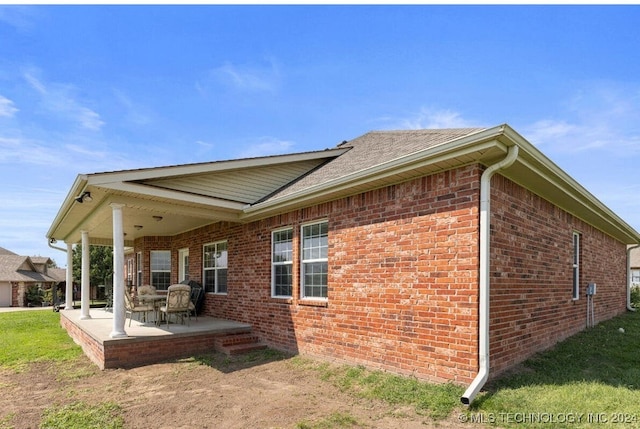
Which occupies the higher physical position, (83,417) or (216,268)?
(216,268)

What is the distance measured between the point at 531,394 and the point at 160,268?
13.4 m

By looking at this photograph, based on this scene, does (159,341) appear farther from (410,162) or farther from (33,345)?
(410,162)

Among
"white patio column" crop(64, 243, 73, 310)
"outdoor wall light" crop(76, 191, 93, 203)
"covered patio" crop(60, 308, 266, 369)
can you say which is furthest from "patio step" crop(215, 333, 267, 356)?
"white patio column" crop(64, 243, 73, 310)

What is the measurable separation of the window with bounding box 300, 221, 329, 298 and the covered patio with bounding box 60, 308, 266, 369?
199 cm

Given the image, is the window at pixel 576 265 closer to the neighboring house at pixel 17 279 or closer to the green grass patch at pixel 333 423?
the green grass patch at pixel 333 423

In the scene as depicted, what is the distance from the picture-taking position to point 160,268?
49.4ft

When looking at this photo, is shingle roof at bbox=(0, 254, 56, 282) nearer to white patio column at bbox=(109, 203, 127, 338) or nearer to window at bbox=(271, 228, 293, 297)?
white patio column at bbox=(109, 203, 127, 338)

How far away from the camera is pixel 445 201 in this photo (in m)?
5.55

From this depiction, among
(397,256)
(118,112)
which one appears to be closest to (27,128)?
(118,112)

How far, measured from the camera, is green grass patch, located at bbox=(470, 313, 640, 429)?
4.30 metres

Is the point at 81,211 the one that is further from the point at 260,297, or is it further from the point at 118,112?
the point at 260,297

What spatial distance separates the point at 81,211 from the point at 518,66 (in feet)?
33.3

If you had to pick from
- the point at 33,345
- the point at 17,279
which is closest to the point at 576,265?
the point at 33,345

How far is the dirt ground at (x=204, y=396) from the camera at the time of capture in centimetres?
472
